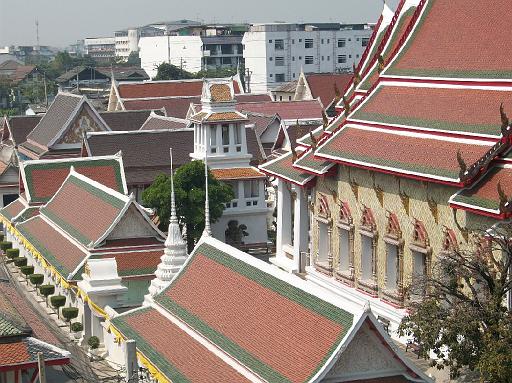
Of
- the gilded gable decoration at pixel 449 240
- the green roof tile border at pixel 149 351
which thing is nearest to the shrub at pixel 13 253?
the green roof tile border at pixel 149 351

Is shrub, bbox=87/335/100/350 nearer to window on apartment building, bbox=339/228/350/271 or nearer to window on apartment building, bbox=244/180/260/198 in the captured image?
window on apartment building, bbox=339/228/350/271

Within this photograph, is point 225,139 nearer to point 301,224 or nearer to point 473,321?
point 301,224

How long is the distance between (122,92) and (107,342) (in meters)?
40.7

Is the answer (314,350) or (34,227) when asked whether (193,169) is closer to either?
(34,227)

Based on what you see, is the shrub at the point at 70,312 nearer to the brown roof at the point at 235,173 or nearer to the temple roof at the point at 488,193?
the temple roof at the point at 488,193

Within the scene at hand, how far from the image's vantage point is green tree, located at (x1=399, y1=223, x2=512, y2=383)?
15.8 m

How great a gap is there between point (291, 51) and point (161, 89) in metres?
44.7

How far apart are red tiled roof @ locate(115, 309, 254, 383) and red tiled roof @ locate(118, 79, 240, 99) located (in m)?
43.7

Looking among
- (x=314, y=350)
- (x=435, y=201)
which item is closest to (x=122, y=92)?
(x=435, y=201)

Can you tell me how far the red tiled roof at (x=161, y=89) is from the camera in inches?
2527


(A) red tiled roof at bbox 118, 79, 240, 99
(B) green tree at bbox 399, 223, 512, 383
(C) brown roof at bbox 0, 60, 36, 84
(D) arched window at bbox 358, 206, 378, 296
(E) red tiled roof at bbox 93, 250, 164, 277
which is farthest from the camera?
(C) brown roof at bbox 0, 60, 36, 84

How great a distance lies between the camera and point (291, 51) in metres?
108

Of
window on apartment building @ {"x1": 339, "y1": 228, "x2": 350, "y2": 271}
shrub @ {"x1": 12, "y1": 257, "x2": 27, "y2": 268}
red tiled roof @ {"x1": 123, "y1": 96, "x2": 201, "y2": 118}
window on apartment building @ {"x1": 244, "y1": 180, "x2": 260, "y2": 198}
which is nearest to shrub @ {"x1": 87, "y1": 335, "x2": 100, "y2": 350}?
window on apartment building @ {"x1": 339, "y1": 228, "x2": 350, "y2": 271}

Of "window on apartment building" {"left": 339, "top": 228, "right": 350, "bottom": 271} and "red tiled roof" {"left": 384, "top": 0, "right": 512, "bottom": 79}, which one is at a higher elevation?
"red tiled roof" {"left": 384, "top": 0, "right": 512, "bottom": 79}
